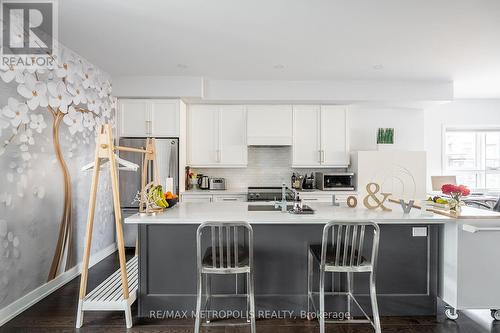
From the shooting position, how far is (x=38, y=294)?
9.82 feet

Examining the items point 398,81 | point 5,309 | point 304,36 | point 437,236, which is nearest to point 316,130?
point 398,81

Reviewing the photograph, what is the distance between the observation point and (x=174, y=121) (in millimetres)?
4703

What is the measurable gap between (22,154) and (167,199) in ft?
4.43

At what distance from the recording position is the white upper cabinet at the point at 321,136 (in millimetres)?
5108

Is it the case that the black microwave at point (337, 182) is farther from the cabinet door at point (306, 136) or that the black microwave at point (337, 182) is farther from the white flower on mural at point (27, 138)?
the white flower on mural at point (27, 138)

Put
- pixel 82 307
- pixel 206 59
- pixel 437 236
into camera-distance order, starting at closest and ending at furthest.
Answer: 1. pixel 82 307
2. pixel 437 236
3. pixel 206 59

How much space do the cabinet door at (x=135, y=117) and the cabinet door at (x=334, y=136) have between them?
2863 millimetres

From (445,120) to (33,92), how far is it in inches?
260

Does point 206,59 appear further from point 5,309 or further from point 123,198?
point 5,309

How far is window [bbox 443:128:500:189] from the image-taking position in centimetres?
595

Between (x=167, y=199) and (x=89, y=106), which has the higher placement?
(x=89, y=106)

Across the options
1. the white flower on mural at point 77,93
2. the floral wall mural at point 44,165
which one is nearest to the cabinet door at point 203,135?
the floral wall mural at point 44,165

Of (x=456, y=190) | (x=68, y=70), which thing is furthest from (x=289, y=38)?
(x=68, y=70)

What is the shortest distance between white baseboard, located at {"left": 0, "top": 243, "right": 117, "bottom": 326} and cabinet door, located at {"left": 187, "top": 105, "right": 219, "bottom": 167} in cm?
209
